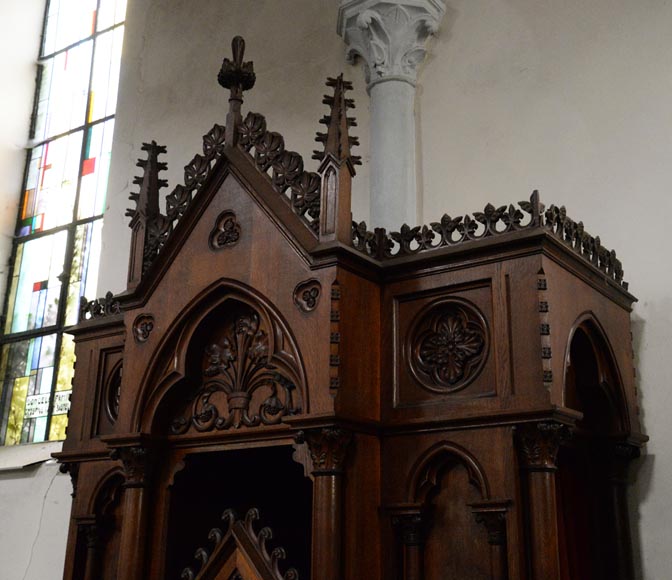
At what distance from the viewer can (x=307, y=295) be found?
11.6 feet

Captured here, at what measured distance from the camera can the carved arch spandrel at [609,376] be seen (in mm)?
3818

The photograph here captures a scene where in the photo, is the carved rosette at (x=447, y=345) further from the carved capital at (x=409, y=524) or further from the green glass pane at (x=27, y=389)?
the green glass pane at (x=27, y=389)

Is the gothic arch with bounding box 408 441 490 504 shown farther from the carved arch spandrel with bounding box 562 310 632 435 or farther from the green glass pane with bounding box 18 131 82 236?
the green glass pane with bounding box 18 131 82 236

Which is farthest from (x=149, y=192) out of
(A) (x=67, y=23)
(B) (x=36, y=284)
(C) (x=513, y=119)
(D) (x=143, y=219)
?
(A) (x=67, y=23)

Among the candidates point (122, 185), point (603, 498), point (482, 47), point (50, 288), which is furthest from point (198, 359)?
point (50, 288)

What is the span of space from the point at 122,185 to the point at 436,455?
5095 mm

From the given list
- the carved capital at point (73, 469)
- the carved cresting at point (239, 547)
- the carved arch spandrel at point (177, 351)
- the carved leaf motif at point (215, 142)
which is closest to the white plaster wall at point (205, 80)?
the carved leaf motif at point (215, 142)

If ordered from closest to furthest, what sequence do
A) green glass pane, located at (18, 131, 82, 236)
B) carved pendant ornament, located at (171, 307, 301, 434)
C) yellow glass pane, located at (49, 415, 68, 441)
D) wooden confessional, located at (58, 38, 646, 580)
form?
wooden confessional, located at (58, 38, 646, 580) → carved pendant ornament, located at (171, 307, 301, 434) → yellow glass pane, located at (49, 415, 68, 441) → green glass pane, located at (18, 131, 82, 236)

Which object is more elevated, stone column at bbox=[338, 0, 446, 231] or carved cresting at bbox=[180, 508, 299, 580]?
stone column at bbox=[338, 0, 446, 231]

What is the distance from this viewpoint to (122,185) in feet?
25.2

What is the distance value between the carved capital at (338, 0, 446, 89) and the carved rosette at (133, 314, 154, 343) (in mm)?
2672

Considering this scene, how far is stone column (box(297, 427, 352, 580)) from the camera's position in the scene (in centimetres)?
319

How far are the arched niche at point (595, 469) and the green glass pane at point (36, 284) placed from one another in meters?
5.44

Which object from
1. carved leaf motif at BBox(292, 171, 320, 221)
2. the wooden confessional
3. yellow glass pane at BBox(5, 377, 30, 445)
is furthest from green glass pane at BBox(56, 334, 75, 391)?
carved leaf motif at BBox(292, 171, 320, 221)
